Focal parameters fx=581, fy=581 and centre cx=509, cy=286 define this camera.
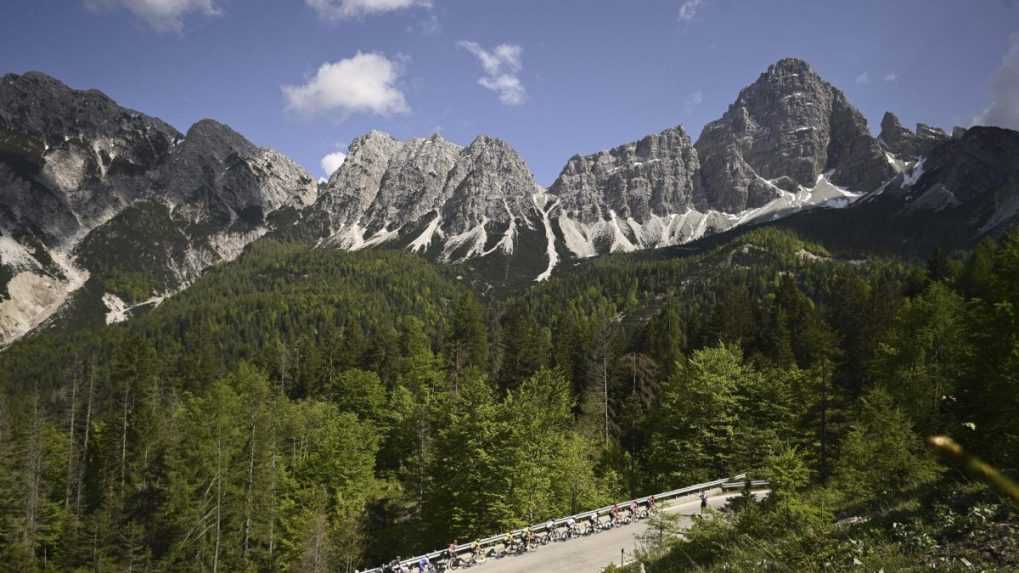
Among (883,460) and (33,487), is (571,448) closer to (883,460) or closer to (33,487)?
(883,460)

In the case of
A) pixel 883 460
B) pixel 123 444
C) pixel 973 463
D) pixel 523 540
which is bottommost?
pixel 523 540

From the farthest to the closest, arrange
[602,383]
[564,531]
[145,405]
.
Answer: [602,383] < [145,405] < [564,531]

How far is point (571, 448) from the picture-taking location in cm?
4191

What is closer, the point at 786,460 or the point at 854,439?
the point at 786,460

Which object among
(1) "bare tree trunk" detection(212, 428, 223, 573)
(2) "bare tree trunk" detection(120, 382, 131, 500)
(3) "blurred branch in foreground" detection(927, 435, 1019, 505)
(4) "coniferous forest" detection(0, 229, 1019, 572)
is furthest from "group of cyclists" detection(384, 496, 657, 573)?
(2) "bare tree trunk" detection(120, 382, 131, 500)

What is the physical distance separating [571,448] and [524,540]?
14623 mm

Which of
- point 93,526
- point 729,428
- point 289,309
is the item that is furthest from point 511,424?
point 289,309

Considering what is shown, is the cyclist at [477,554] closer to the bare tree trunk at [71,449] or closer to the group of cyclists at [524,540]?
the group of cyclists at [524,540]

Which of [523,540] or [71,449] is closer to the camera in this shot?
[523,540]

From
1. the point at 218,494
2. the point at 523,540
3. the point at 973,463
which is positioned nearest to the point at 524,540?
the point at 523,540

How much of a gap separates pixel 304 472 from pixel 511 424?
73.6 ft

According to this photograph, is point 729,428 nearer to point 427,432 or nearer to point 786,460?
point 786,460

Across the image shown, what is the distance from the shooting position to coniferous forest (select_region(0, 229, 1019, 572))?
631 inches

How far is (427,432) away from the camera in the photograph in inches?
1993
